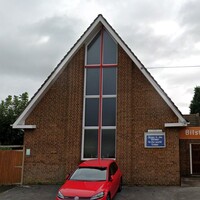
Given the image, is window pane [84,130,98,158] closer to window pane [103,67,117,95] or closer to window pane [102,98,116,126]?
window pane [102,98,116,126]

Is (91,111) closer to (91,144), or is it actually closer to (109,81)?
(91,144)

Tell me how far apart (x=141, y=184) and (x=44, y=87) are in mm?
7002

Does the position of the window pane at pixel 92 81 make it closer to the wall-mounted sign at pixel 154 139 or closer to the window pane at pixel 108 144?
the window pane at pixel 108 144

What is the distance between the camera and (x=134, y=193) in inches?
511

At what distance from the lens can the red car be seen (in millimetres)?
9875

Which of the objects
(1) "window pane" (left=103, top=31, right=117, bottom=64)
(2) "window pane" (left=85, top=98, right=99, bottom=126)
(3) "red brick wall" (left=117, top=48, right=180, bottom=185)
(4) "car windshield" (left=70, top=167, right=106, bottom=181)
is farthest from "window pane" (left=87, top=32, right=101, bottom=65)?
(4) "car windshield" (left=70, top=167, right=106, bottom=181)

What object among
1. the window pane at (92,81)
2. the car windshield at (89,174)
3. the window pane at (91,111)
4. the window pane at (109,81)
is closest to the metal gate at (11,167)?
the window pane at (91,111)

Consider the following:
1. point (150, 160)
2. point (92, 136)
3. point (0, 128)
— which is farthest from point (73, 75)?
point (0, 128)

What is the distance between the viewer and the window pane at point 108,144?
15469mm

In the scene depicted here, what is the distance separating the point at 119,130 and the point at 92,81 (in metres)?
3.07

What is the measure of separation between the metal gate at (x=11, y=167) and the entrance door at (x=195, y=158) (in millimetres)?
11874

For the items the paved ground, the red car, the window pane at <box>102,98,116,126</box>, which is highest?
the window pane at <box>102,98,116,126</box>

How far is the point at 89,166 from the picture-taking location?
11891 millimetres

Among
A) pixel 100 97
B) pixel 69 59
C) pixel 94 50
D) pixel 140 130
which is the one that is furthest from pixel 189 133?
pixel 69 59
